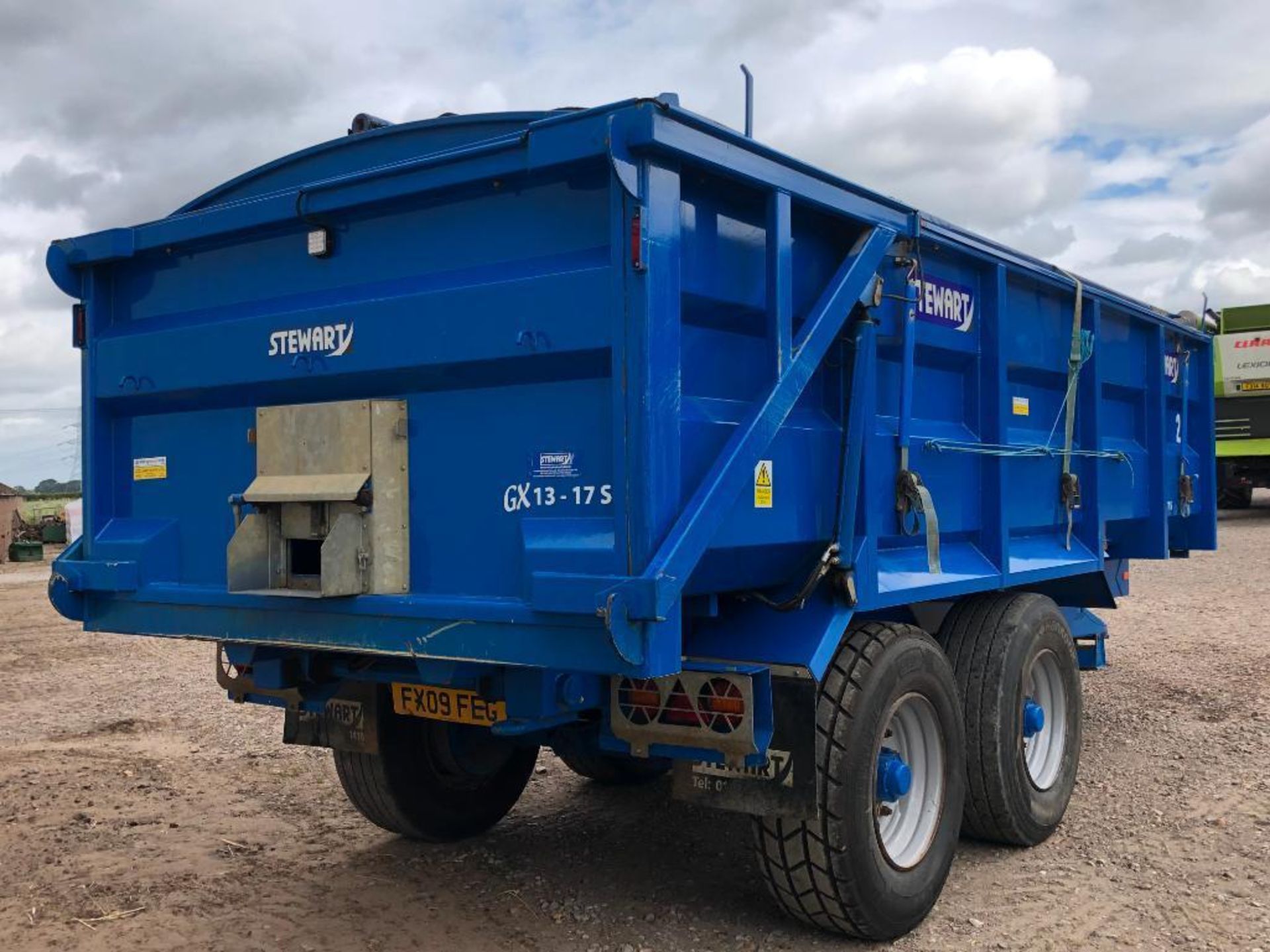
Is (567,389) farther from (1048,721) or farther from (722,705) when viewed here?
(1048,721)

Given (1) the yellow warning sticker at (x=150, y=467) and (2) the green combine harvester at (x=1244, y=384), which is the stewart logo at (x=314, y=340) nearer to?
(1) the yellow warning sticker at (x=150, y=467)

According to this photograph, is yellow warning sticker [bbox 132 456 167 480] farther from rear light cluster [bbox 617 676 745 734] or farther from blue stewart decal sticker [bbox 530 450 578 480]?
rear light cluster [bbox 617 676 745 734]

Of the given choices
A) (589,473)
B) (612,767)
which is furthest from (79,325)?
(612,767)

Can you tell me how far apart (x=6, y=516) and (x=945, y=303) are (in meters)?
21.6

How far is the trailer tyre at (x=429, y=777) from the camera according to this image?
476 centimetres

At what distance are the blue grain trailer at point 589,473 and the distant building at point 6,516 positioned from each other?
776 inches

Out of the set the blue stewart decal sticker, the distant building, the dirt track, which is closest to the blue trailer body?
the blue stewart decal sticker

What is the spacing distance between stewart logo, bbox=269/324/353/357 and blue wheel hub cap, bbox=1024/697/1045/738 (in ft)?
10.4

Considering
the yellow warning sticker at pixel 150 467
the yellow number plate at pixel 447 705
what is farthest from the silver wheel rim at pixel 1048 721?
the yellow warning sticker at pixel 150 467

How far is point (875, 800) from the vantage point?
3.83 meters

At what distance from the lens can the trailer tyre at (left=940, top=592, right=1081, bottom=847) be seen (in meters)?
4.72

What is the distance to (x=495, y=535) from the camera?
345 cm

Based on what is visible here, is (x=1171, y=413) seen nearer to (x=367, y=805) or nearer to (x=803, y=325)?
(x=803, y=325)

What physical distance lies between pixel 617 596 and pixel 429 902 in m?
1.93
